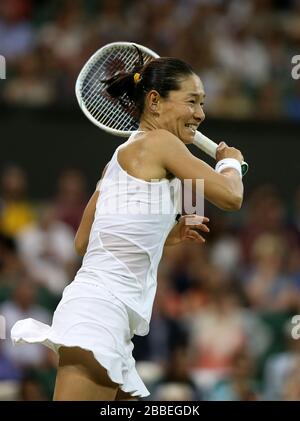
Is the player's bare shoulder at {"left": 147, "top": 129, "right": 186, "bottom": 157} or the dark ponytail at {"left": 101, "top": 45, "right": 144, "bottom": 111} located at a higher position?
the dark ponytail at {"left": 101, "top": 45, "right": 144, "bottom": 111}

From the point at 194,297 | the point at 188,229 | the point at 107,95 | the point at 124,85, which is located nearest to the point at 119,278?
the point at 188,229

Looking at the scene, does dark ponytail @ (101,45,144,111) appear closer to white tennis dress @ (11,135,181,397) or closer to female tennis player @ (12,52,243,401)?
female tennis player @ (12,52,243,401)

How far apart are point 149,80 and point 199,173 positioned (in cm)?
52

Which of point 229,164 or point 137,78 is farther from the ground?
point 137,78

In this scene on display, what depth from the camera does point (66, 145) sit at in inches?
393

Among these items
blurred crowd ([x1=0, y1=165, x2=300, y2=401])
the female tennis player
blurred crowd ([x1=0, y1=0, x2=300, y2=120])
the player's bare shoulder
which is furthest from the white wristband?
blurred crowd ([x1=0, y1=0, x2=300, y2=120])

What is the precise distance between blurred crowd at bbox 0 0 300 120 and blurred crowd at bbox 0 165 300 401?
0.86m

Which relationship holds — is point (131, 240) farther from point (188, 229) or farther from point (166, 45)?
point (166, 45)

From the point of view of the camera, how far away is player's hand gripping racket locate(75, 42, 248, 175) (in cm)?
489

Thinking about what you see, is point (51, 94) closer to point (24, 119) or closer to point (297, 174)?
point (24, 119)

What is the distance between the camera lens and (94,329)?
4.14 m
